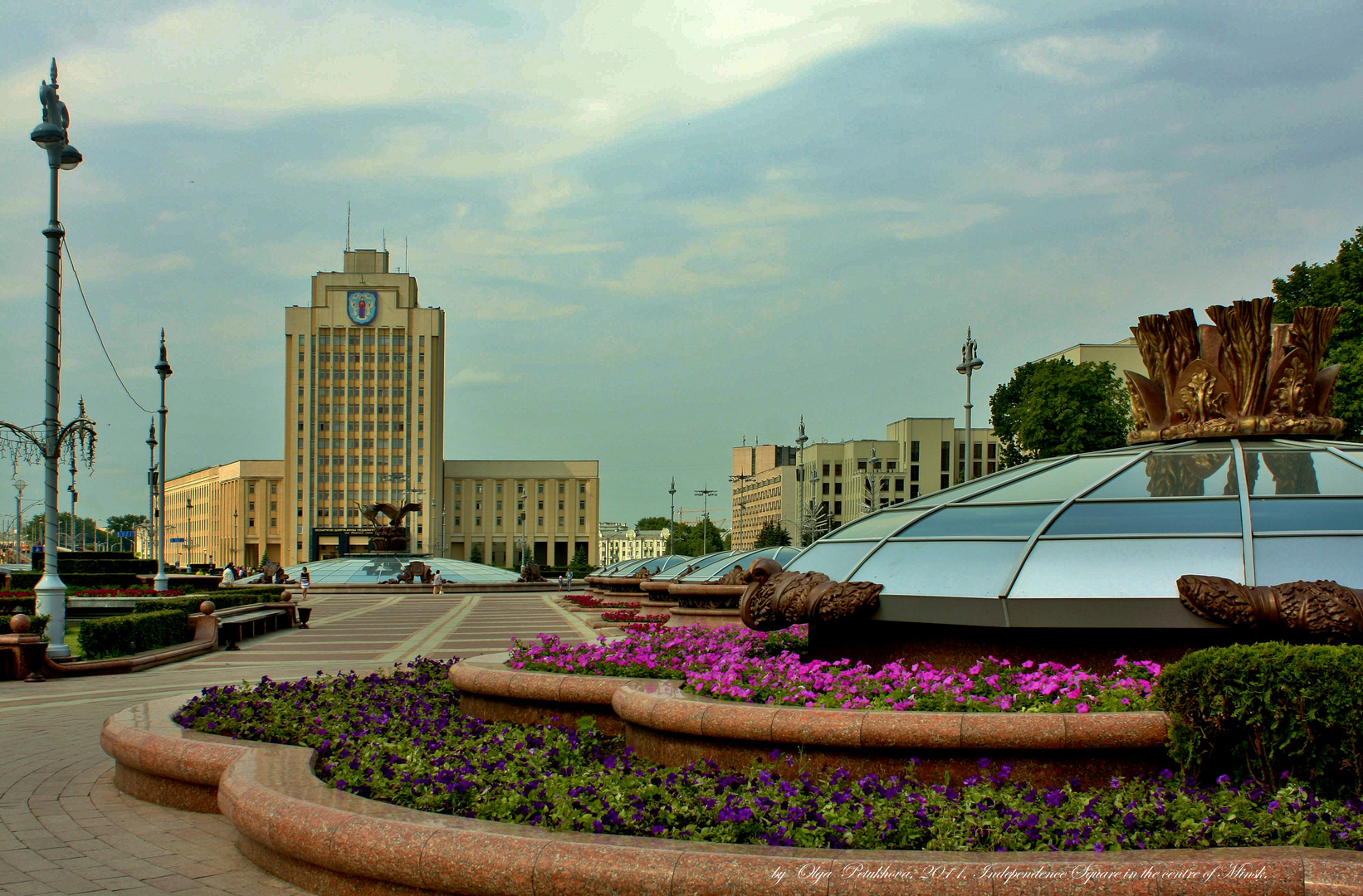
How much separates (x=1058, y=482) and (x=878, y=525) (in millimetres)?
1622

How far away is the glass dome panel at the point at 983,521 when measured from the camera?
7.53 metres

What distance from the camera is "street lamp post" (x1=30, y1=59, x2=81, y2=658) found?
15109 mm

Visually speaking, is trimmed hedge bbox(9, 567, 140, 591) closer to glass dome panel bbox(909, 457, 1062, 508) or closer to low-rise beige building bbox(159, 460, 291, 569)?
glass dome panel bbox(909, 457, 1062, 508)

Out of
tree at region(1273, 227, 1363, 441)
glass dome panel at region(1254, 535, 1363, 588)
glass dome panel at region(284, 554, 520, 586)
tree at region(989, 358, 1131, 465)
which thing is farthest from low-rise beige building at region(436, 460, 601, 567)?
glass dome panel at region(1254, 535, 1363, 588)

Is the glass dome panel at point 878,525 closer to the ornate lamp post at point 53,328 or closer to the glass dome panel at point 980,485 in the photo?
the glass dome panel at point 980,485

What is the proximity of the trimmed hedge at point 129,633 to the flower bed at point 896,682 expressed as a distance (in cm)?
1028

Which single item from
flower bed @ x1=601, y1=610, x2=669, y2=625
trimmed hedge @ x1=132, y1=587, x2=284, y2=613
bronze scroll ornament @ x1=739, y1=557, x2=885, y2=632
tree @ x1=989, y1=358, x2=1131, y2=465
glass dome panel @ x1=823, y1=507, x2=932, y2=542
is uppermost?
tree @ x1=989, y1=358, x2=1131, y2=465

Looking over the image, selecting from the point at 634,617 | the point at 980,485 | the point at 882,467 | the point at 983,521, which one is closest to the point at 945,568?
the point at 983,521

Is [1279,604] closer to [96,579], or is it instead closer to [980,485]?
[980,485]

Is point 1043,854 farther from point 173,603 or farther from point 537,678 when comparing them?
point 173,603

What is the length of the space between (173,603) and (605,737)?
16.5m

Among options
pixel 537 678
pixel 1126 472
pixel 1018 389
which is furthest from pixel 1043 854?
pixel 1018 389

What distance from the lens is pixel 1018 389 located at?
5375 cm

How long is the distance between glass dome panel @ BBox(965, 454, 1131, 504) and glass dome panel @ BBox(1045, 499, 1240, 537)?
0.42m
